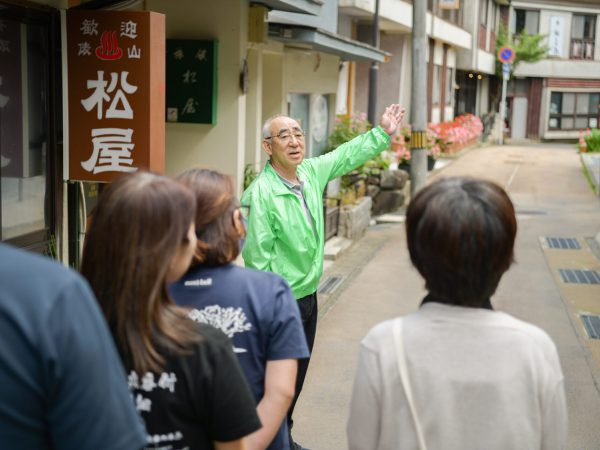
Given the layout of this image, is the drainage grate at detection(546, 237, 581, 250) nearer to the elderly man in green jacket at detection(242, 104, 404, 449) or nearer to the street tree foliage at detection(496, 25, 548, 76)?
the elderly man in green jacket at detection(242, 104, 404, 449)

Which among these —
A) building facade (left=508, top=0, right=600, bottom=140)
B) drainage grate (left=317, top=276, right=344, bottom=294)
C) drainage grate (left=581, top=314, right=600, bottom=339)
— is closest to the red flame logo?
drainage grate (left=317, top=276, right=344, bottom=294)

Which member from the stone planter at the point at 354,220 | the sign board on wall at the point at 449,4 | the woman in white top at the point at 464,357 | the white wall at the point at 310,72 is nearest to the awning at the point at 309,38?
the white wall at the point at 310,72

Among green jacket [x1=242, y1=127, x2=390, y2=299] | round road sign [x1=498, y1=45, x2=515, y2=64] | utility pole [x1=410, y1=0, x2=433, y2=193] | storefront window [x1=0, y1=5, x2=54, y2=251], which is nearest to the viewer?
green jacket [x1=242, y1=127, x2=390, y2=299]

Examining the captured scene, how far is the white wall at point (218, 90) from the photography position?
360 inches

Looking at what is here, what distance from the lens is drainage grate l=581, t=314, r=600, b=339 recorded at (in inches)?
355

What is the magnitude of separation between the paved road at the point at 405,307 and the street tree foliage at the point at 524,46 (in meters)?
22.6

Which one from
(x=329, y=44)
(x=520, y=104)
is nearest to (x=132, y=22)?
(x=329, y=44)

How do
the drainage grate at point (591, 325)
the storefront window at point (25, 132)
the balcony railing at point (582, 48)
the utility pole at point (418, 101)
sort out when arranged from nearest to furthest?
the storefront window at point (25, 132), the drainage grate at point (591, 325), the utility pole at point (418, 101), the balcony railing at point (582, 48)

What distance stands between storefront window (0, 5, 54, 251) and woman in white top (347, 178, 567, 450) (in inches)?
162

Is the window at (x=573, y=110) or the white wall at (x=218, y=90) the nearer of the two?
the white wall at (x=218, y=90)

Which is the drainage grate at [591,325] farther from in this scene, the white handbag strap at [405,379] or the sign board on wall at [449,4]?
the sign board on wall at [449,4]

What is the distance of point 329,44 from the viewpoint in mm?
11086

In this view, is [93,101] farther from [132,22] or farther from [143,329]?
[143,329]

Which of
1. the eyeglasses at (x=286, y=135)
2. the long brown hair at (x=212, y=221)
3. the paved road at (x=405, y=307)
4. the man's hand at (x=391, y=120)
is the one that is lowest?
the paved road at (x=405, y=307)
